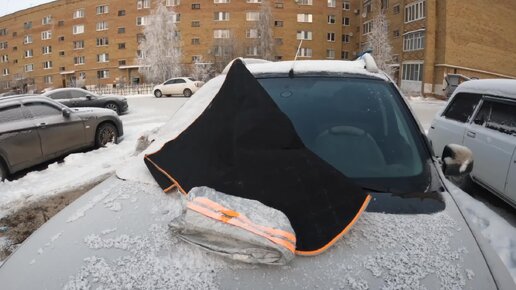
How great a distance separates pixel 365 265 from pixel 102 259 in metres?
0.98

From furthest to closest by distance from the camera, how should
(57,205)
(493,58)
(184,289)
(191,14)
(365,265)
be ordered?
(191,14), (493,58), (57,205), (365,265), (184,289)

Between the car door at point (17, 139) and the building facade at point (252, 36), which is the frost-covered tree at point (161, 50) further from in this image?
the car door at point (17, 139)

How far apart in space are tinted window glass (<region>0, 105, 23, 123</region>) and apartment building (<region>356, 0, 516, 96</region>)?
119 ft

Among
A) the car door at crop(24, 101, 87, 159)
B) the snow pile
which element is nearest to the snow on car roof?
the snow pile

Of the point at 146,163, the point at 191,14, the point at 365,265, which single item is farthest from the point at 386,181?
the point at 191,14

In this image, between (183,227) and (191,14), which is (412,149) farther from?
(191,14)

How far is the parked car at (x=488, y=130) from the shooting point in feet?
15.4

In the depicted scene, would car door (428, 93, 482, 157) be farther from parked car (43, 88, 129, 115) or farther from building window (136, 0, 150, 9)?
building window (136, 0, 150, 9)

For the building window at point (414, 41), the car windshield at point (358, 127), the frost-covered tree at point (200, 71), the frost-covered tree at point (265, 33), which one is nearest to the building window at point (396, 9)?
the building window at point (414, 41)

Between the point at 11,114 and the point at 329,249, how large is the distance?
27.3 ft

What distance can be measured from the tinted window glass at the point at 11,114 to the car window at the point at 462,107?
845cm

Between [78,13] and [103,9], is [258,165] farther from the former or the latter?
[78,13]

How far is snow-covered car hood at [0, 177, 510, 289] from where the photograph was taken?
127 centimetres

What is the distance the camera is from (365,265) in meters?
1.34
